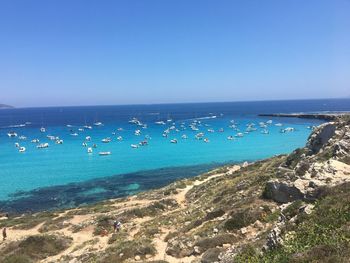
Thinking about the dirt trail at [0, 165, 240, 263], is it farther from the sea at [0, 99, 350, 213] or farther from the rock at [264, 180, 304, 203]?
the sea at [0, 99, 350, 213]

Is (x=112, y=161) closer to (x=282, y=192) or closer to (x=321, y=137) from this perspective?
(x=321, y=137)

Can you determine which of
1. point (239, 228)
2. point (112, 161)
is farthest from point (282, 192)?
point (112, 161)

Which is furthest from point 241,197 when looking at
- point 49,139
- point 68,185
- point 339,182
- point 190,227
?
point 49,139

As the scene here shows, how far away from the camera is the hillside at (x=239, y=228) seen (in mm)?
12445

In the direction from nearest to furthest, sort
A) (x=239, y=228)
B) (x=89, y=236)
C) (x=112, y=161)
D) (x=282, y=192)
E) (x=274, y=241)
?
(x=274, y=241) < (x=239, y=228) < (x=282, y=192) < (x=89, y=236) < (x=112, y=161)

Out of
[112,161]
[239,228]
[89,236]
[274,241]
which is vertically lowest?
[112,161]

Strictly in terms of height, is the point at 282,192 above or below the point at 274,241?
below

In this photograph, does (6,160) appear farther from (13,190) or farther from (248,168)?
(248,168)

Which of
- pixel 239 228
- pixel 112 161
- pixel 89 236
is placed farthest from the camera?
pixel 112 161

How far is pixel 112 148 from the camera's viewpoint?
9825 centimetres

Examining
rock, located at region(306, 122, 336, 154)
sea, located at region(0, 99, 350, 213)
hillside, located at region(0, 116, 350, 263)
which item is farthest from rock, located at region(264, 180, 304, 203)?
sea, located at region(0, 99, 350, 213)

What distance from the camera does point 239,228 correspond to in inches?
763

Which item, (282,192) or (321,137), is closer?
(282,192)

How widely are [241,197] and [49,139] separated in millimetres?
98584
